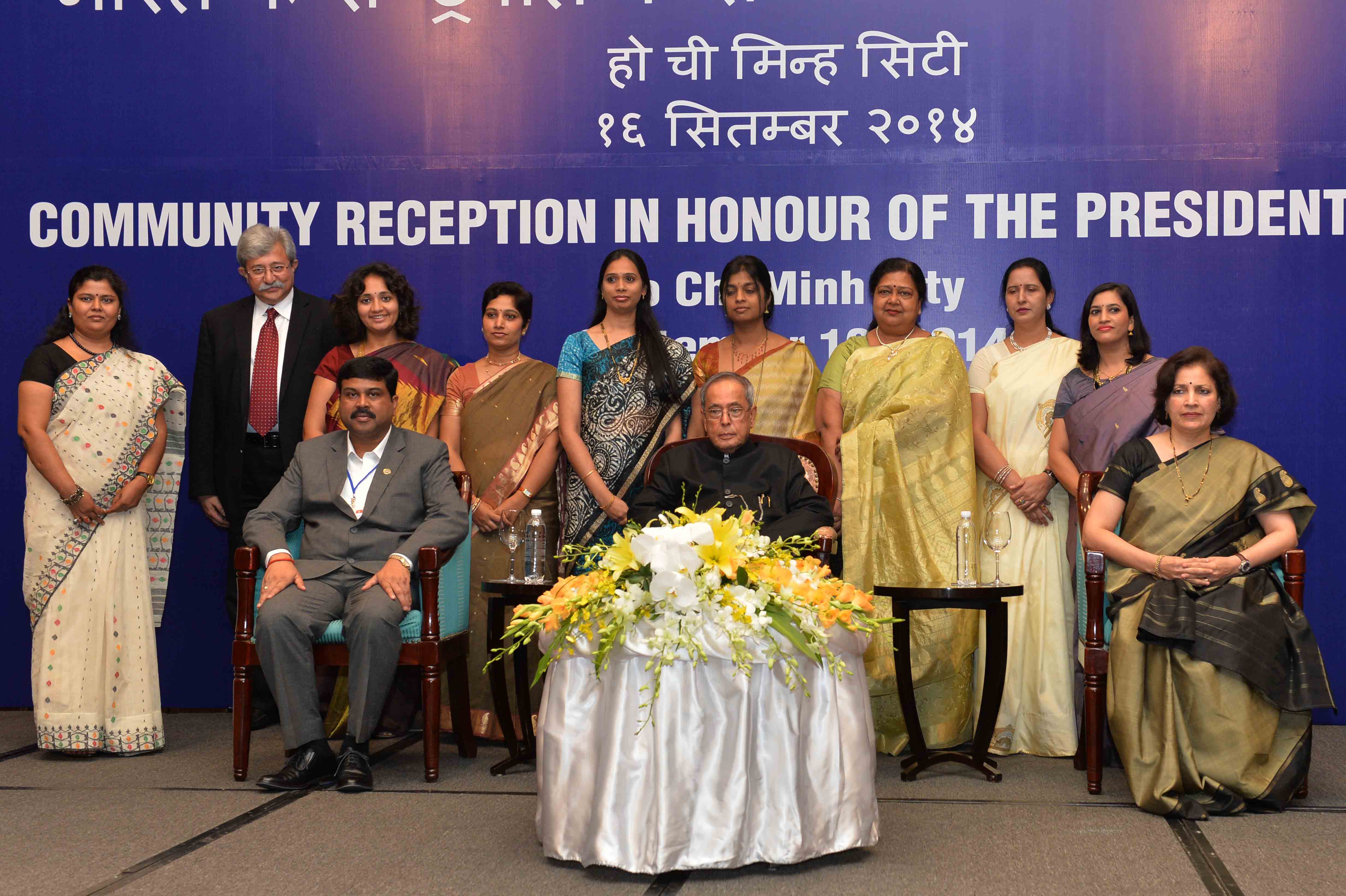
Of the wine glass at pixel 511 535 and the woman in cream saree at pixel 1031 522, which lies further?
the woman in cream saree at pixel 1031 522

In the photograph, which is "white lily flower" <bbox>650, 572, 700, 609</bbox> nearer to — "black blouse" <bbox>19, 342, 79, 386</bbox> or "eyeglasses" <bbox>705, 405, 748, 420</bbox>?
"eyeglasses" <bbox>705, 405, 748, 420</bbox>

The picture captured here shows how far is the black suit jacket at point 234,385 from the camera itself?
14.4ft

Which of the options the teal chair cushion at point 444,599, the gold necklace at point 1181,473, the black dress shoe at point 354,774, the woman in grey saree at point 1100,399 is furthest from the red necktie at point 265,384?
the gold necklace at point 1181,473

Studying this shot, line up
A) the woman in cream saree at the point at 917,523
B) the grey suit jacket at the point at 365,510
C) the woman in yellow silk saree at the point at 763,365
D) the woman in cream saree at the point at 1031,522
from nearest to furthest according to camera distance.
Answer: the grey suit jacket at the point at 365,510 < the woman in cream saree at the point at 917,523 < the woman in cream saree at the point at 1031,522 < the woman in yellow silk saree at the point at 763,365

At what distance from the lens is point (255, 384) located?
442cm

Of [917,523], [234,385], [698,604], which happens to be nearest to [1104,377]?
[917,523]

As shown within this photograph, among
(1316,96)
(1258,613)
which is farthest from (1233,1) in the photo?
(1258,613)

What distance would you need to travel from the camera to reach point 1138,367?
160 inches

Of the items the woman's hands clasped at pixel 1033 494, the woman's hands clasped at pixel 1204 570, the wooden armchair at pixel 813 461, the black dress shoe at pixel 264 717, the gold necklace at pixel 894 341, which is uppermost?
the gold necklace at pixel 894 341

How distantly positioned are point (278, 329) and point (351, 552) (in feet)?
3.66

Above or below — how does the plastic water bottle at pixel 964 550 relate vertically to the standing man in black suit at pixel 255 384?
below

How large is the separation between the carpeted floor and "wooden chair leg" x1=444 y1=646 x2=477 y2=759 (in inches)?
4.6

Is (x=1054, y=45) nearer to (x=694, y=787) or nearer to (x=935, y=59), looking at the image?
(x=935, y=59)

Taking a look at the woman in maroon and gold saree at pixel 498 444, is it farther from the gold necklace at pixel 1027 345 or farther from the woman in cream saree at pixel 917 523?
the gold necklace at pixel 1027 345
